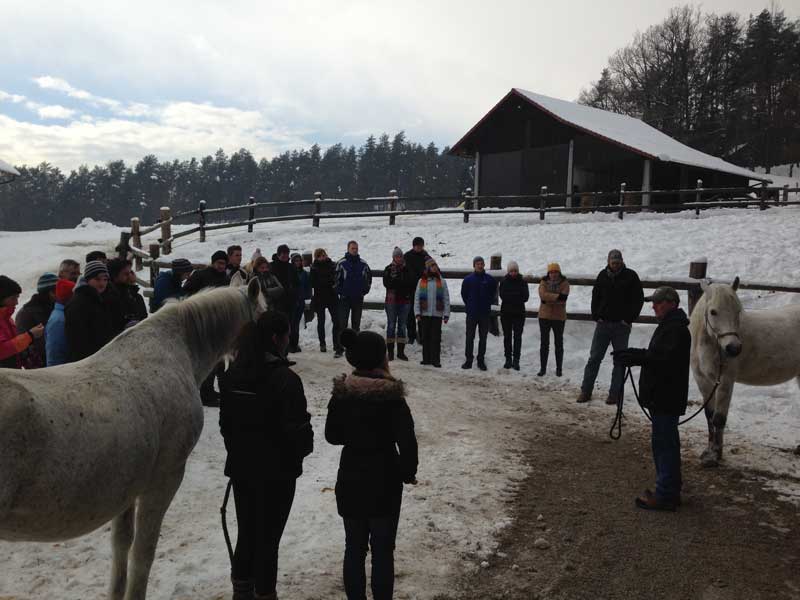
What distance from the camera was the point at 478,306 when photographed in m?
9.16

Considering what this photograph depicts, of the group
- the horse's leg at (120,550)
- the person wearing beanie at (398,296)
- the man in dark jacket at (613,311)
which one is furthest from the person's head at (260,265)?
the horse's leg at (120,550)

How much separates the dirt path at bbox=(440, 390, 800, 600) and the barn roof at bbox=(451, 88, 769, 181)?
19370mm

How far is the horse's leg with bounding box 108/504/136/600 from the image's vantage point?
299 centimetres

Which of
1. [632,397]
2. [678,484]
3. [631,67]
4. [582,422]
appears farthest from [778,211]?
[631,67]

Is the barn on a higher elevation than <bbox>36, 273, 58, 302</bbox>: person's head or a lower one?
higher

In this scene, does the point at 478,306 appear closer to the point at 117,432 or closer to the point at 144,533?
the point at 144,533

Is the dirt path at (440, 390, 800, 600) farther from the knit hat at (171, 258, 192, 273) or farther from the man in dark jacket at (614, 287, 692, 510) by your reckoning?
the knit hat at (171, 258, 192, 273)

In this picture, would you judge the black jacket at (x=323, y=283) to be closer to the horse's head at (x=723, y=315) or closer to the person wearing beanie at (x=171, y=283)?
the person wearing beanie at (x=171, y=283)

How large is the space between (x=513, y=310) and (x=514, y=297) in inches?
8.1

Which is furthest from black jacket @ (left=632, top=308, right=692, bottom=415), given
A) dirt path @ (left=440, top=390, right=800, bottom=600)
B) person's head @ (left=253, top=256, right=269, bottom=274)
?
person's head @ (left=253, top=256, right=269, bottom=274)

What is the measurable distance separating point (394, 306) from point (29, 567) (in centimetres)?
658

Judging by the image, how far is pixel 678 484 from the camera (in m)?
4.35

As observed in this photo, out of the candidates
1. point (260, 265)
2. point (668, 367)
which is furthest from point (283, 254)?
point (668, 367)

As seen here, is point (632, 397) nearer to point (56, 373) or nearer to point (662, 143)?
point (56, 373)
